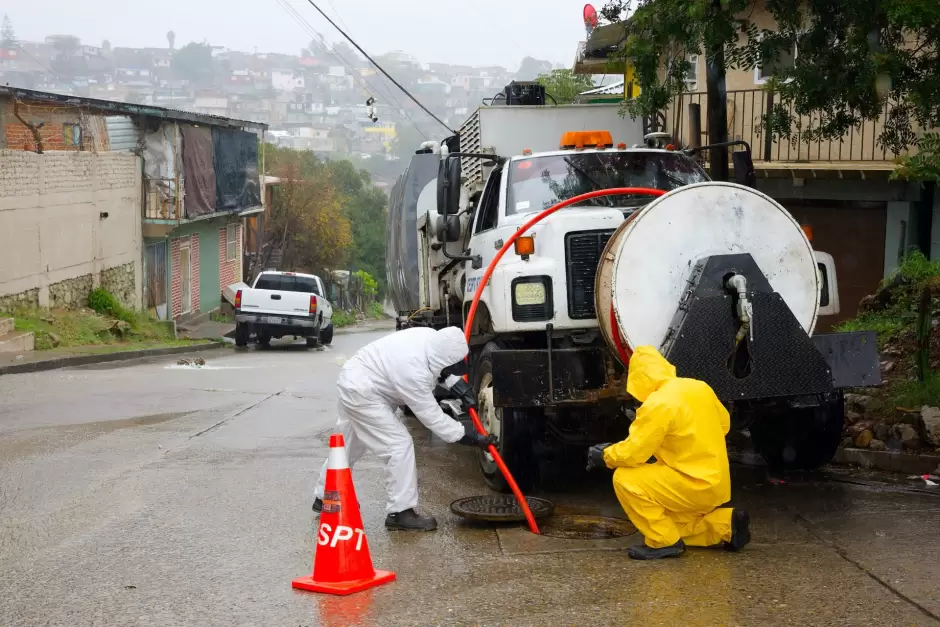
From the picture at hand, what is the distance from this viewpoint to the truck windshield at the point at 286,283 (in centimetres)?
2933

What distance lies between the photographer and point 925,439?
8.79 metres

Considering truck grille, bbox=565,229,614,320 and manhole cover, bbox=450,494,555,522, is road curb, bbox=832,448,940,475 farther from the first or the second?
manhole cover, bbox=450,494,555,522

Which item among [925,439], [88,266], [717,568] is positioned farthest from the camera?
[88,266]

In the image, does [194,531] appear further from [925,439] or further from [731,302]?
[925,439]

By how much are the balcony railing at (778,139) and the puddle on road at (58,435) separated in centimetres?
712

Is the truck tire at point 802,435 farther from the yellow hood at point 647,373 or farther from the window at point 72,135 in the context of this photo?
the window at point 72,135

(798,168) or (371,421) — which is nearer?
(371,421)

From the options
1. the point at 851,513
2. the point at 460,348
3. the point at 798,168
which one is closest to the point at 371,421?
the point at 460,348

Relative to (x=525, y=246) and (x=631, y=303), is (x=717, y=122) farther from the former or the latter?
(x=631, y=303)

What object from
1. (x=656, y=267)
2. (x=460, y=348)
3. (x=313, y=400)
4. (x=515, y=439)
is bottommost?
(x=313, y=400)

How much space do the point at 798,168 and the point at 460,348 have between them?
931cm

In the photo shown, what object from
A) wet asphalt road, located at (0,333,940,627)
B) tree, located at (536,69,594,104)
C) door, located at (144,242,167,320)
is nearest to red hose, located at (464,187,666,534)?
wet asphalt road, located at (0,333,940,627)

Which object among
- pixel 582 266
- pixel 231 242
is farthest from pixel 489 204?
pixel 231 242

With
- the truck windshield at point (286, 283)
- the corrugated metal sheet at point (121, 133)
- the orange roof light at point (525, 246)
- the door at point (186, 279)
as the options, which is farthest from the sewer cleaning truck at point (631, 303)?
the door at point (186, 279)
